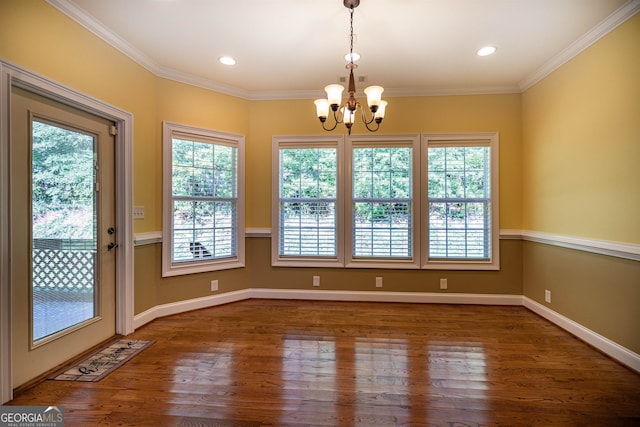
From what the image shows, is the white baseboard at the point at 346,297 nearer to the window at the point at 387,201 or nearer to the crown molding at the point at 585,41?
the window at the point at 387,201

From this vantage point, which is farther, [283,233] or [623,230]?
[283,233]

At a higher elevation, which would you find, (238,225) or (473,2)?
(473,2)

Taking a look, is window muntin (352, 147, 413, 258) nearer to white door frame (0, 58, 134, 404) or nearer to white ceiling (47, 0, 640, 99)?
white ceiling (47, 0, 640, 99)

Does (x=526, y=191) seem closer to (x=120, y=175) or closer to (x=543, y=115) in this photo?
(x=543, y=115)

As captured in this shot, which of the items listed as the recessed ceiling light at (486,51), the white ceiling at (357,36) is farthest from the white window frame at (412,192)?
the recessed ceiling light at (486,51)

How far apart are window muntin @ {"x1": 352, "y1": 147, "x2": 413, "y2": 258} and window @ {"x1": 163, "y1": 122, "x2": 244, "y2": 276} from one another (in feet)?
5.10

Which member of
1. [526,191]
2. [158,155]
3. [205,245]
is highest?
[158,155]

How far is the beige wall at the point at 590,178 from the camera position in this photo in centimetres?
228

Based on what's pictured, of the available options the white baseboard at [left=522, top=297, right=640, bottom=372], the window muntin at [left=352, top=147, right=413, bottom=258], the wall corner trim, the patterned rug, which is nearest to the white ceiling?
the window muntin at [left=352, top=147, right=413, bottom=258]

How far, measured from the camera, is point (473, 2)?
2.21 metres

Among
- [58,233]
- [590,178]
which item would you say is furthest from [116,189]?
[590,178]

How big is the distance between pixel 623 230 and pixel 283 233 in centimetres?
335

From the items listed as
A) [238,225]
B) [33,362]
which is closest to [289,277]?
[238,225]

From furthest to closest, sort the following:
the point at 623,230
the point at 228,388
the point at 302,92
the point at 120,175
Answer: the point at 302,92 < the point at 120,175 < the point at 623,230 < the point at 228,388
